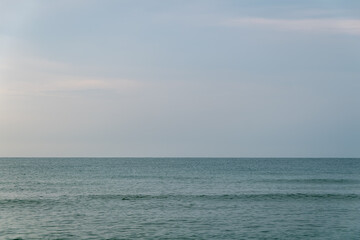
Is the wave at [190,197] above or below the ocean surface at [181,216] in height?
above

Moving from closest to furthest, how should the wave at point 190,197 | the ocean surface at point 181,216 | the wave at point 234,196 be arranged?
the ocean surface at point 181,216
the wave at point 190,197
the wave at point 234,196

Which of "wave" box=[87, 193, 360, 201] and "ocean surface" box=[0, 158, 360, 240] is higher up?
"wave" box=[87, 193, 360, 201]

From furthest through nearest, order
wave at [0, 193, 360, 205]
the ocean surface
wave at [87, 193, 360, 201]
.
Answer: wave at [87, 193, 360, 201] → wave at [0, 193, 360, 205] → the ocean surface

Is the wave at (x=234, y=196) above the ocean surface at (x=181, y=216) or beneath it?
above

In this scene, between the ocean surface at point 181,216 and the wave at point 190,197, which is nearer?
the ocean surface at point 181,216

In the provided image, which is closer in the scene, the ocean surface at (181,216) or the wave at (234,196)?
the ocean surface at (181,216)

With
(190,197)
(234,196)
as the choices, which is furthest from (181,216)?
(234,196)

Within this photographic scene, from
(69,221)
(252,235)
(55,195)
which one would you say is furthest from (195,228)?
(55,195)

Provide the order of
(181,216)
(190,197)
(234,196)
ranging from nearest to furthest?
(181,216) → (190,197) → (234,196)

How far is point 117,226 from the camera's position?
34188 mm

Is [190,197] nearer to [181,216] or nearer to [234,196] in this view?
[234,196]

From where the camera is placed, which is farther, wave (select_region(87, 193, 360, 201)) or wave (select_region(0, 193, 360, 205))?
wave (select_region(87, 193, 360, 201))

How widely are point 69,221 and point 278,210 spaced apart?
1765 centimetres

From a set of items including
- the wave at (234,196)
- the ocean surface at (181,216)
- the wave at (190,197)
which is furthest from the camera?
the wave at (234,196)
